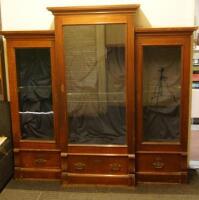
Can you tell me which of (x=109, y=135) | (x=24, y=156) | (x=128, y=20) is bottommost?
(x=24, y=156)

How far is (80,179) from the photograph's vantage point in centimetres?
294

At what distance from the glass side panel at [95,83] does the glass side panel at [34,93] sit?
273mm

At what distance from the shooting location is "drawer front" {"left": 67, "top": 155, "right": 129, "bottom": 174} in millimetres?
2869

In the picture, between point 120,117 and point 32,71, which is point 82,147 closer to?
point 120,117

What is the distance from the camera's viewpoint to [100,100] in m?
2.87

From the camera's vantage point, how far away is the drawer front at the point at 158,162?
114 inches

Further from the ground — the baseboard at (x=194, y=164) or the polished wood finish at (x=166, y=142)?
the polished wood finish at (x=166, y=142)

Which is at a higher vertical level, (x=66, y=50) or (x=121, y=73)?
(x=66, y=50)

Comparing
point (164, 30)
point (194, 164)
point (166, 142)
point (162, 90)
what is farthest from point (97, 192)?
point (164, 30)

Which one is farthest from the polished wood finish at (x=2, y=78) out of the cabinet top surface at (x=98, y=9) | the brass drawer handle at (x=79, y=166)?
the brass drawer handle at (x=79, y=166)

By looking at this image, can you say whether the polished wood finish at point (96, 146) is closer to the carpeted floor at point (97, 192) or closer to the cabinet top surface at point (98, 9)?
the cabinet top surface at point (98, 9)

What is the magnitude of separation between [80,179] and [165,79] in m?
1.26

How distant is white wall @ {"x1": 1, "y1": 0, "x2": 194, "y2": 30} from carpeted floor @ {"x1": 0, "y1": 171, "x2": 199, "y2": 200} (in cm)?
155

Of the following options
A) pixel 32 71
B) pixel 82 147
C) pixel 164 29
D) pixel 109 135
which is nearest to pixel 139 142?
pixel 109 135
